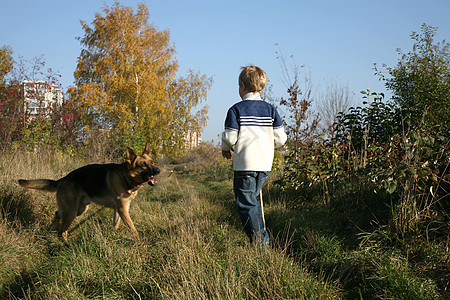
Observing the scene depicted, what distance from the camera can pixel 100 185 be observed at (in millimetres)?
5328

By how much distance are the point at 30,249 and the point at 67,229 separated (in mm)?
953

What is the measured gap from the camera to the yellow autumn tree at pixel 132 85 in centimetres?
1792

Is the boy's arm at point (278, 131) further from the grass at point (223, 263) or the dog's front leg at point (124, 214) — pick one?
the dog's front leg at point (124, 214)

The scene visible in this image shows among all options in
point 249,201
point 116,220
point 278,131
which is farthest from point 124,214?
point 278,131

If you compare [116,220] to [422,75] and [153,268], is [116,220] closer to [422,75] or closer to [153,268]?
[153,268]

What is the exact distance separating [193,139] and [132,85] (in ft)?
16.0

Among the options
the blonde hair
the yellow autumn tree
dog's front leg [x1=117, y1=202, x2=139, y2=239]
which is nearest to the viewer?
the blonde hair

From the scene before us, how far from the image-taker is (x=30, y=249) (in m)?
4.14

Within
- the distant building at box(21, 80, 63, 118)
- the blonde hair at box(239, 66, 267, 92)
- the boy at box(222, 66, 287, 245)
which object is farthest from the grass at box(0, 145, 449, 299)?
the distant building at box(21, 80, 63, 118)

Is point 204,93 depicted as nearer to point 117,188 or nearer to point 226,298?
point 117,188

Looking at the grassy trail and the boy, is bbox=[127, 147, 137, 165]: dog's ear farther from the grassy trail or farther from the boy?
the boy

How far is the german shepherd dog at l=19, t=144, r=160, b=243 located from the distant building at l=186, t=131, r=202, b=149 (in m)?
14.4

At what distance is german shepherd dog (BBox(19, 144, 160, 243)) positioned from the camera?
5109 mm

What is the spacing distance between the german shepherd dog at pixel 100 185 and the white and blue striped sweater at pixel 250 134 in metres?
1.73
